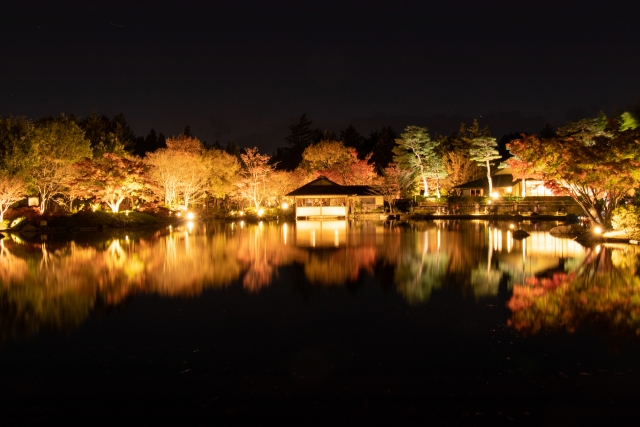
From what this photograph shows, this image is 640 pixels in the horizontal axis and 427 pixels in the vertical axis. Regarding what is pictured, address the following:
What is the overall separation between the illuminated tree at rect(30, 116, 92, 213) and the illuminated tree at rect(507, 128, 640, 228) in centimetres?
2556

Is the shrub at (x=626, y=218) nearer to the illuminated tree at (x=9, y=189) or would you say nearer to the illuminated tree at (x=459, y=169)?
the illuminated tree at (x=9, y=189)

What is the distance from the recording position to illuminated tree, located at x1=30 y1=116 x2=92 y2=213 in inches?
1148

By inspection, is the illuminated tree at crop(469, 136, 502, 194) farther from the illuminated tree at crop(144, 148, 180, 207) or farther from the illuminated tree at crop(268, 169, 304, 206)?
the illuminated tree at crop(144, 148, 180, 207)

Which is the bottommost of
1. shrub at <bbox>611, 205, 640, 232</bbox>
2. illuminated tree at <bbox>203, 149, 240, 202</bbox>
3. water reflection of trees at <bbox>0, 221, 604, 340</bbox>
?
water reflection of trees at <bbox>0, 221, 604, 340</bbox>

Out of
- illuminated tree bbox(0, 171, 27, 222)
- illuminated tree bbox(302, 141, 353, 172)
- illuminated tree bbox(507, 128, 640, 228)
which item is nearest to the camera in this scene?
illuminated tree bbox(507, 128, 640, 228)

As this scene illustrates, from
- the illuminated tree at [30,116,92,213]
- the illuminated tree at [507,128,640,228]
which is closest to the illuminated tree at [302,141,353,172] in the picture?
the illuminated tree at [30,116,92,213]

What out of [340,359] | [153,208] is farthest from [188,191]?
[340,359]

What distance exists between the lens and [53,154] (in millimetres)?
30047

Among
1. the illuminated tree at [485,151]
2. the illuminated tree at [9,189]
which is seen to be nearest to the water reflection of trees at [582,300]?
the illuminated tree at [9,189]

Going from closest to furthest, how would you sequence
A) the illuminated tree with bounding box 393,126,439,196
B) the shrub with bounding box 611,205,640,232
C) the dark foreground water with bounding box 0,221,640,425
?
the dark foreground water with bounding box 0,221,640,425
the shrub with bounding box 611,205,640,232
the illuminated tree with bounding box 393,126,439,196

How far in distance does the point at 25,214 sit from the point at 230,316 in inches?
986

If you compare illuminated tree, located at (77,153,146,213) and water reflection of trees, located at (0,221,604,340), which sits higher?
illuminated tree, located at (77,153,146,213)

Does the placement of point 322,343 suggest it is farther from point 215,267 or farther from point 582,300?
point 215,267

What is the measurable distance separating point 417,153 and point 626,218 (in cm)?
2930
